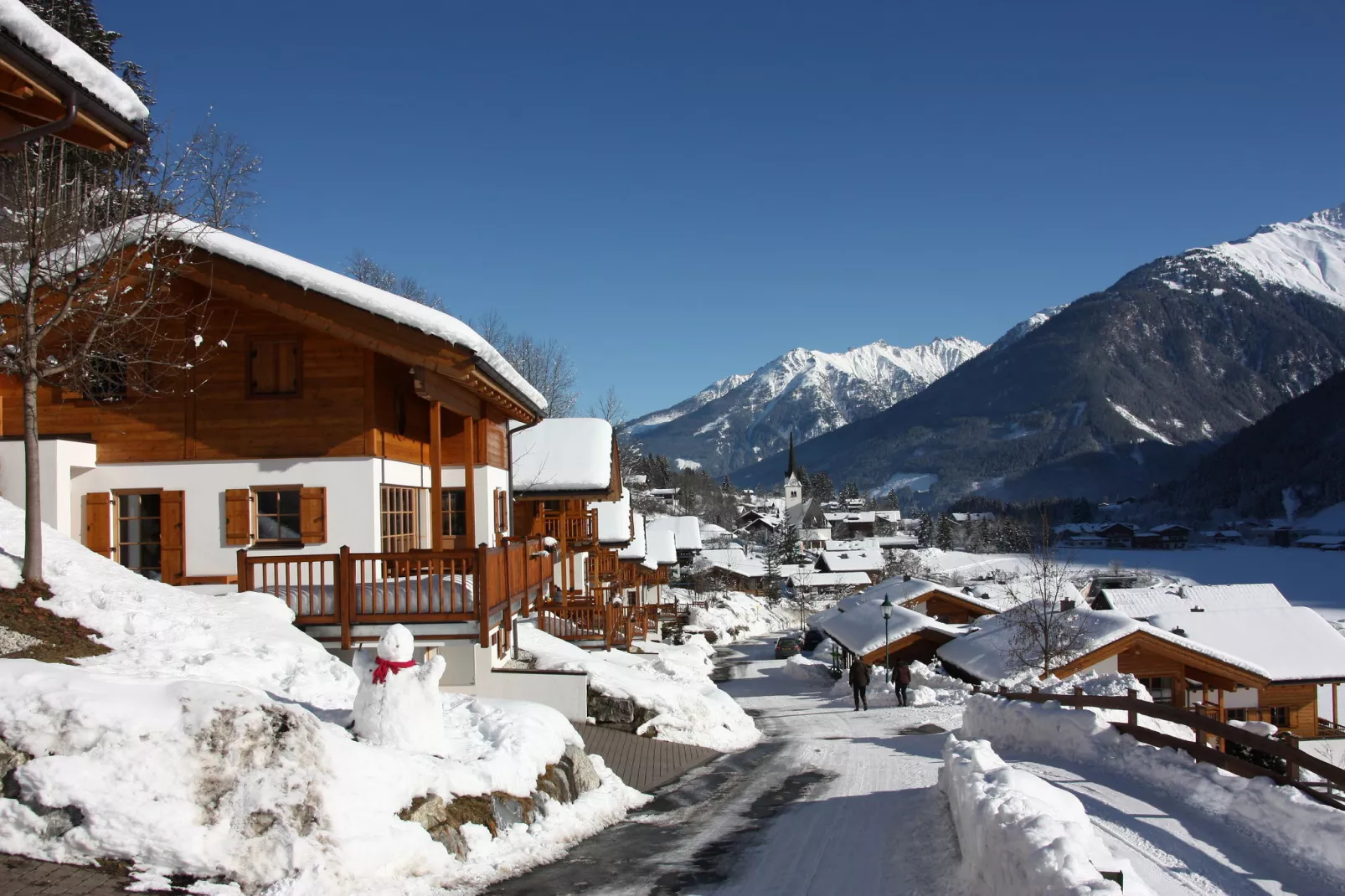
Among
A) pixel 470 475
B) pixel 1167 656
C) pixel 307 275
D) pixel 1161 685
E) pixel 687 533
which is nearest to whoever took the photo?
pixel 307 275

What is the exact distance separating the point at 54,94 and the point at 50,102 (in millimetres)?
391

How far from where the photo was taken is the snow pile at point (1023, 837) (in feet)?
20.9

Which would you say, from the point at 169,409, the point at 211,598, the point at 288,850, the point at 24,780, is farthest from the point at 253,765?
the point at 169,409

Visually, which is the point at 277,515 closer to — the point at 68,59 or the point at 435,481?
the point at 435,481

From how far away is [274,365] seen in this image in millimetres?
16000

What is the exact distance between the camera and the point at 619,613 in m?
32.2

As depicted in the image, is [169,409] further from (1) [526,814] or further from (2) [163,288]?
(1) [526,814]

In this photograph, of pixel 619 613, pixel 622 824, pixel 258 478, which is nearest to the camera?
pixel 622 824

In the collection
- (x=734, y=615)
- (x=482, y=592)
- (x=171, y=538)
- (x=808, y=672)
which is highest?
(x=171, y=538)

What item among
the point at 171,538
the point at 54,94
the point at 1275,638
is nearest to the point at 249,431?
the point at 171,538

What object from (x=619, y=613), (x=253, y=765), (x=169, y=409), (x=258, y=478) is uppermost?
(x=169, y=409)

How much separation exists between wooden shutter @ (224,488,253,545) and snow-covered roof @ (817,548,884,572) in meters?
96.8

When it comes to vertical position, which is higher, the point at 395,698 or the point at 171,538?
the point at 171,538

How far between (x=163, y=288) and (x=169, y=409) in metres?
2.34
